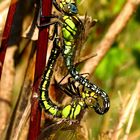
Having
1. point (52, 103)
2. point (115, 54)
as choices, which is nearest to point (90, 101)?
point (52, 103)

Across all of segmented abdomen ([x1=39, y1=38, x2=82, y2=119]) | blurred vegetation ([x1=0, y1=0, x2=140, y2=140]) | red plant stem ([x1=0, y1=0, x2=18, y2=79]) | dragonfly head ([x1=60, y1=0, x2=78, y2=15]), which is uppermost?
blurred vegetation ([x1=0, y1=0, x2=140, y2=140])

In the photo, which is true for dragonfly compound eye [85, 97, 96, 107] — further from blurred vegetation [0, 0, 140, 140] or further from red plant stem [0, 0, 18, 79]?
blurred vegetation [0, 0, 140, 140]

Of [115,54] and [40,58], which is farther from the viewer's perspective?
[115,54]

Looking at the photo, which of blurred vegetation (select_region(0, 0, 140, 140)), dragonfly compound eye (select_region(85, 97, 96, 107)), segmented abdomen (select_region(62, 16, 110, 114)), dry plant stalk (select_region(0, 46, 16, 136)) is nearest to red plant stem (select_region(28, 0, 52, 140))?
segmented abdomen (select_region(62, 16, 110, 114))

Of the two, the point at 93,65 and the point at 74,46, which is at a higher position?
the point at 93,65

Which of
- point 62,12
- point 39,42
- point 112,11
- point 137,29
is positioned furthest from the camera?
point 137,29

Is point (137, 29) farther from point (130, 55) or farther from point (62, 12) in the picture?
point (62, 12)

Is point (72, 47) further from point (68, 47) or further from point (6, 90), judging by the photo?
point (6, 90)

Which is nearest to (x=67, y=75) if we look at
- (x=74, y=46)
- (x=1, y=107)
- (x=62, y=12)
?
(x=74, y=46)
